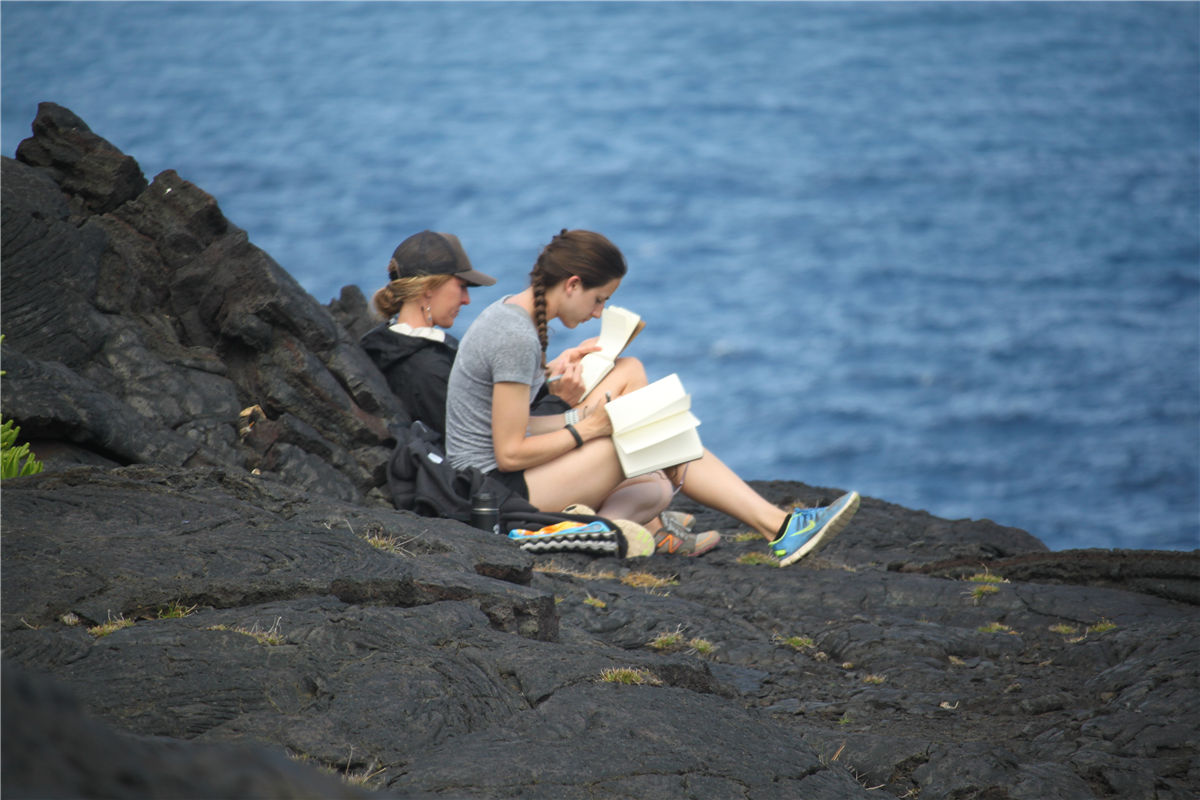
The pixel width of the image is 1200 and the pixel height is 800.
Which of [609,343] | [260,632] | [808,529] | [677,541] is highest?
[260,632]

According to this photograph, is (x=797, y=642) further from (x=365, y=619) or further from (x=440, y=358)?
(x=440, y=358)

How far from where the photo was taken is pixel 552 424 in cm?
877

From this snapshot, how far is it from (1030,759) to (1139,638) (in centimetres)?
223

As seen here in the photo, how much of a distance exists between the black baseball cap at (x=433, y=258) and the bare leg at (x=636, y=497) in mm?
2111

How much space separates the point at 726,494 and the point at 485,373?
2.15m

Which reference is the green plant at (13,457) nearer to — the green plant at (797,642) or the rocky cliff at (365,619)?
the rocky cliff at (365,619)

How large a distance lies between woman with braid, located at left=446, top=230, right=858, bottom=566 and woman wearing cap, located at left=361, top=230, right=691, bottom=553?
0.20 metres

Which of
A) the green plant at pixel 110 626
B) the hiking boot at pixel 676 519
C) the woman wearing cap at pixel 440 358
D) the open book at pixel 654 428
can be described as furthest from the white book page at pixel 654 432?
the green plant at pixel 110 626

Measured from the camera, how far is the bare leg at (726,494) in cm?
885

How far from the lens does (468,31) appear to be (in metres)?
96.1

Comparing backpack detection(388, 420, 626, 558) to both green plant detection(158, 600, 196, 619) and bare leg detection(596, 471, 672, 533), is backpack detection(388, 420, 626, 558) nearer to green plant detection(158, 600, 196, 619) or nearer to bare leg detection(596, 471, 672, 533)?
bare leg detection(596, 471, 672, 533)

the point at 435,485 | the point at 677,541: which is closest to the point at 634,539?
the point at 677,541

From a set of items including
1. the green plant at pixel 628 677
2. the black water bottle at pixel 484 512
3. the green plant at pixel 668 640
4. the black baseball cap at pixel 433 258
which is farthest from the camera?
the black baseball cap at pixel 433 258

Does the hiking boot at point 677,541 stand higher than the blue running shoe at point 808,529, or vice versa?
the blue running shoe at point 808,529
